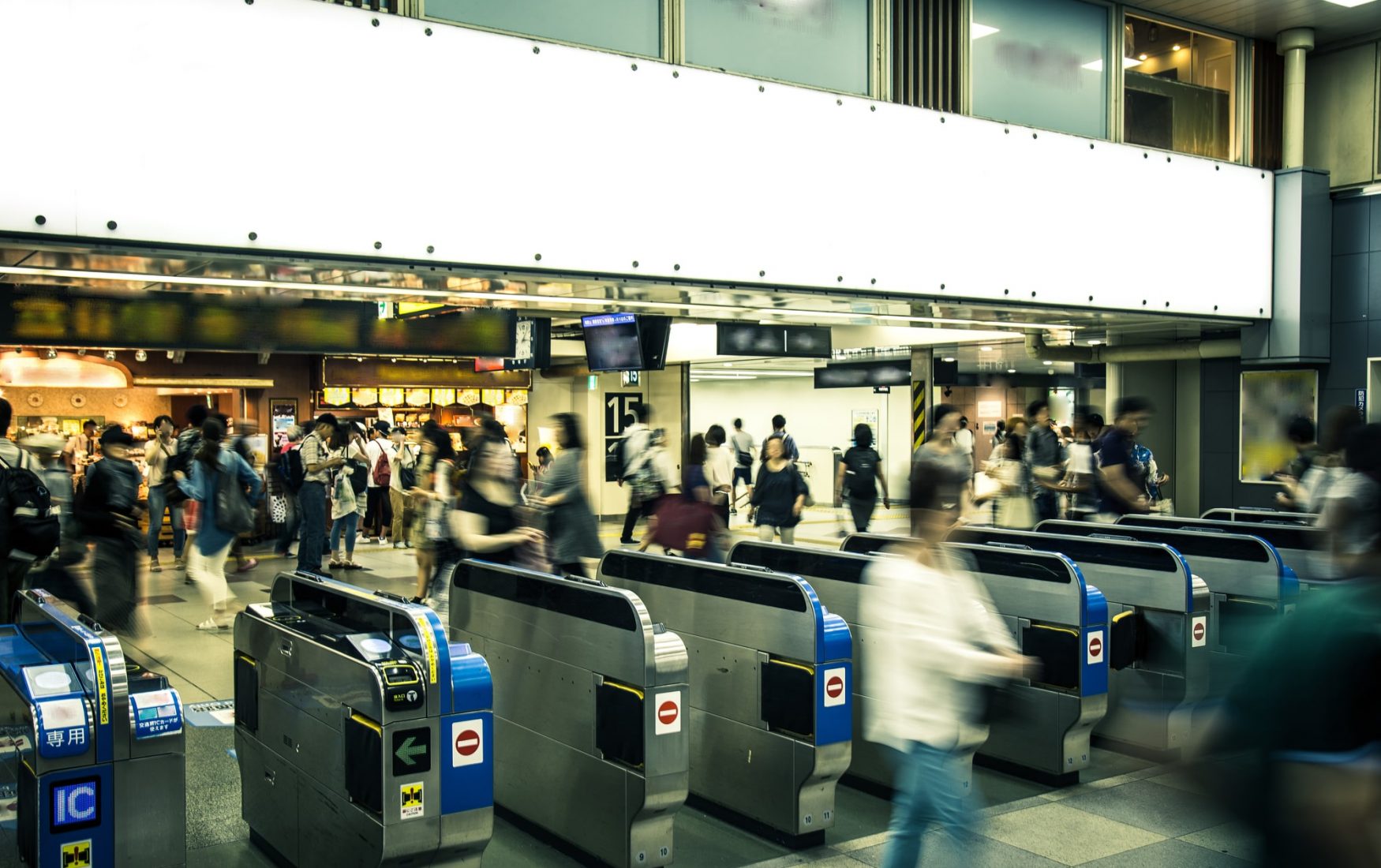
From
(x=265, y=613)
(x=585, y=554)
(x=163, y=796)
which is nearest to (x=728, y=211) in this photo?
(x=585, y=554)

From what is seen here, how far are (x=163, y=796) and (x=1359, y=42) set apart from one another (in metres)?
12.8

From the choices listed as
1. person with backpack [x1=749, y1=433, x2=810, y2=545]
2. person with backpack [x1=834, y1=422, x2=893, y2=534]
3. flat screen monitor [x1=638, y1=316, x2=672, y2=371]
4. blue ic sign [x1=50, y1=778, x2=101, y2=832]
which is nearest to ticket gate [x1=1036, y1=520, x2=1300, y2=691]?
person with backpack [x1=749, y1=433, x2=810, y2=545]

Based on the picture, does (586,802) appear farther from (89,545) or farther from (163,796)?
(89,545)

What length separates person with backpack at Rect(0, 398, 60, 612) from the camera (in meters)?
6.12

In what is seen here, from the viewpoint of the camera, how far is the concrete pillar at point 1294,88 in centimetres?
1131

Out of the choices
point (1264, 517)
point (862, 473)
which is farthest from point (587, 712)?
point (1264, 517)

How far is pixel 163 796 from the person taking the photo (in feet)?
11.9

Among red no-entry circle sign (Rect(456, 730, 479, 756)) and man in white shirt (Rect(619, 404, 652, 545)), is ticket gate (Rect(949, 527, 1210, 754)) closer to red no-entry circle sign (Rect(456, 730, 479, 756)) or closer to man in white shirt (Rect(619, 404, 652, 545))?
man in white shirt (Rect(619, 404, 652, 545))

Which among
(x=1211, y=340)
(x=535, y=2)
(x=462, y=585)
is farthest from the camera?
(x=1211, y=340)

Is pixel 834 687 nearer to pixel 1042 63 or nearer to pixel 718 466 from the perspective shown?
pixel 1042 63

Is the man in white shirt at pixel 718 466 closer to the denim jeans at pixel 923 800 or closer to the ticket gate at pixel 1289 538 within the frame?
the ticket gate at pixel 1289 538

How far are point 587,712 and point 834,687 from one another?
41.8 inches

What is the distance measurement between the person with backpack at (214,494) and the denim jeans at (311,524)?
2.05 meters

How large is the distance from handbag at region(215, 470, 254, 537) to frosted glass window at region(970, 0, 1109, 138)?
21.6 feet
